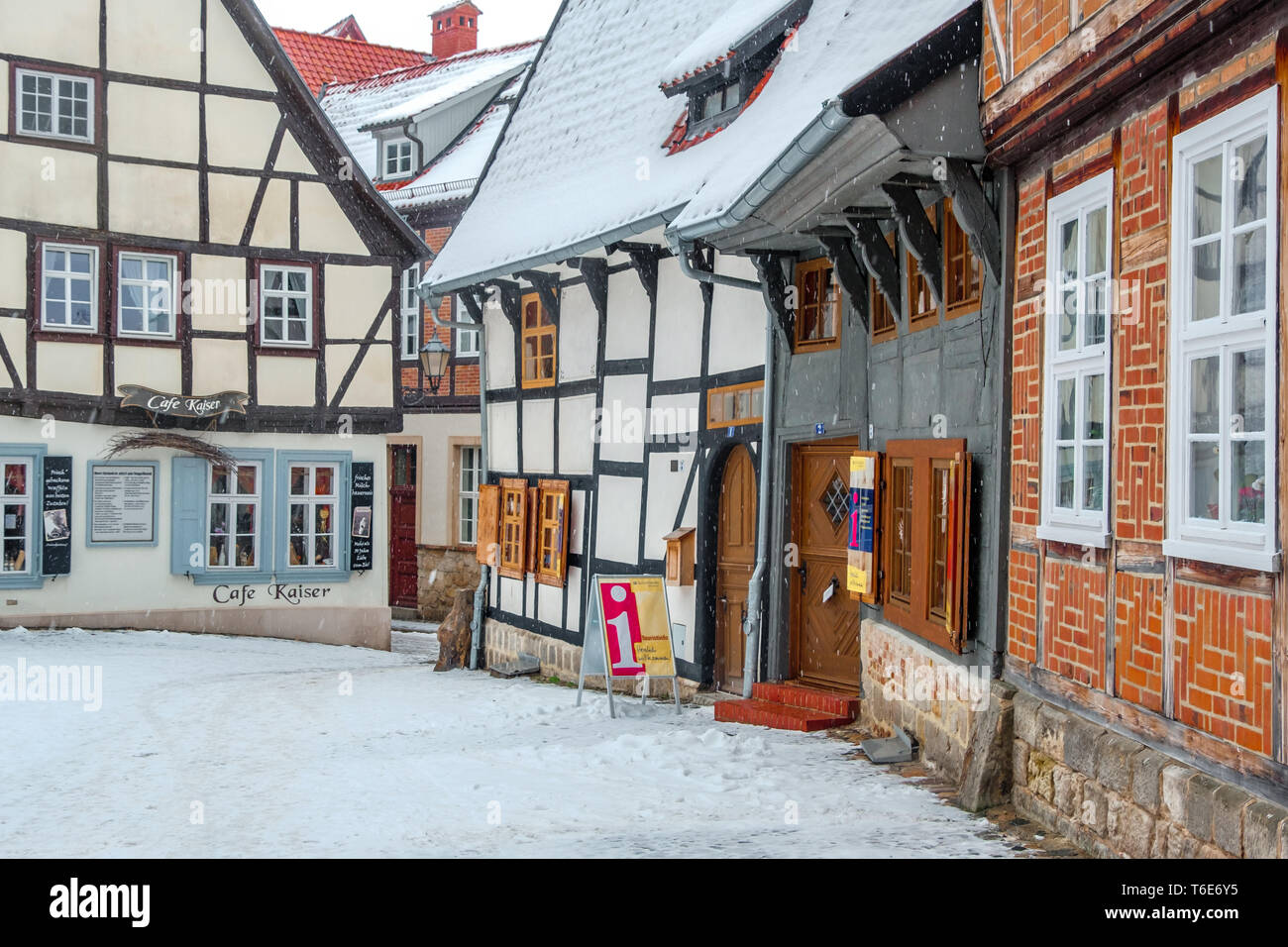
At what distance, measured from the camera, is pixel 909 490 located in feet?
29.0

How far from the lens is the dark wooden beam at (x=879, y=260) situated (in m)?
8.84

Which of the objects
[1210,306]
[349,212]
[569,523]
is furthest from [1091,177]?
[349,212]

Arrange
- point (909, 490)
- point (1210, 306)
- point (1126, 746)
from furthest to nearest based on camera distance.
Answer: point (909, 490), point (1126, 746), point (1210, 306)

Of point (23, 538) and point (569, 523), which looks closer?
point (569, 523)

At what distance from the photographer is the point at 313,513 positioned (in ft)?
62.5

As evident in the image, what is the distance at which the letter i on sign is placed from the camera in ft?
36.4

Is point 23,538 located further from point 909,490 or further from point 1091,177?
point 1091,177

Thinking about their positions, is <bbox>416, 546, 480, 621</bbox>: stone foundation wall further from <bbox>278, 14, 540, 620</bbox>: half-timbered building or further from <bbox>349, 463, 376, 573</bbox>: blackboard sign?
<bbox>349, 463, 376, 573</bbox>: blackboard sign

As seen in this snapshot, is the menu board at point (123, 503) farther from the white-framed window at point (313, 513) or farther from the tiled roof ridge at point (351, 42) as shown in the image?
the tiled roof ridge at point (351, 42)

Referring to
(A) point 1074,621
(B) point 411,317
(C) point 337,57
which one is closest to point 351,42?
(C) point 337,57

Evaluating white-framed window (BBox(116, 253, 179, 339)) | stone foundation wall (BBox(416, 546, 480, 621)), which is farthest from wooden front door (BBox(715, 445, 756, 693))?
stone foundation wall (BBox(416, 546, 480, 621))

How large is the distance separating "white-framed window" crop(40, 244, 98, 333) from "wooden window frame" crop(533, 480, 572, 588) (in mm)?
6428
